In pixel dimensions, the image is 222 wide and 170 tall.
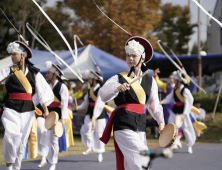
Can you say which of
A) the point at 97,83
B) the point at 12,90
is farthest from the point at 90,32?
the point at 12,90

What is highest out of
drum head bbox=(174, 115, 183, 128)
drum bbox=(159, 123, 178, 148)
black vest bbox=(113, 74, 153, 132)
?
black vest bbox=(113, 74, 153, 132)

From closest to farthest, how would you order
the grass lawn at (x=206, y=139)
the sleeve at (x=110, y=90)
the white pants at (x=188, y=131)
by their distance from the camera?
the sleeve at (x=110, y=90) → the white pants at (x=188, y=131) → the grass lawn at (x=206, y=139)

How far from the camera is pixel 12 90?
5.48 meters

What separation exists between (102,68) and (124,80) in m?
9.04

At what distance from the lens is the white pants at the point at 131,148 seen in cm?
397

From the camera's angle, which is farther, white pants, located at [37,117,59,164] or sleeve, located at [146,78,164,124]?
white pants, located at [37,117,59,164]

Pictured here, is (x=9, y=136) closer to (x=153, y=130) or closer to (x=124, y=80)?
(x=124, y=80)

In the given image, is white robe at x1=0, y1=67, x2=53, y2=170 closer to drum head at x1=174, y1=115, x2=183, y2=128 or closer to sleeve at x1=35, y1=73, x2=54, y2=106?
sleeve at x1=35, y1=73, x2=54, y2=106

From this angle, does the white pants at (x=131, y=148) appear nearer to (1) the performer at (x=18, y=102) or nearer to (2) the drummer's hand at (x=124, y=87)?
(2) the drummer's hand at (x=124, y=87)

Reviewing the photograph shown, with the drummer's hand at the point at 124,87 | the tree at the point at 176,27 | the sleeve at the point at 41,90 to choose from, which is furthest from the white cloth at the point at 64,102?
the tree at the point at 176,27

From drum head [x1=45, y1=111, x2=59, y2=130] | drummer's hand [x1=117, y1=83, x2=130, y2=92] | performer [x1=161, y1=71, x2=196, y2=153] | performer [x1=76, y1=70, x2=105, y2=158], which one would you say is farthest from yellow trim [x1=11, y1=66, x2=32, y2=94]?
performer [x1=161, y1=71, x2=196, y2=153]

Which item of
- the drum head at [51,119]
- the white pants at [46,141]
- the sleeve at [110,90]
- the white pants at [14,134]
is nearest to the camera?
the sleeve at [110,90]

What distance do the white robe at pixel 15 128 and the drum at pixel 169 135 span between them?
2320 mm

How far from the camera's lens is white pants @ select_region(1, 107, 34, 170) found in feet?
17.2
